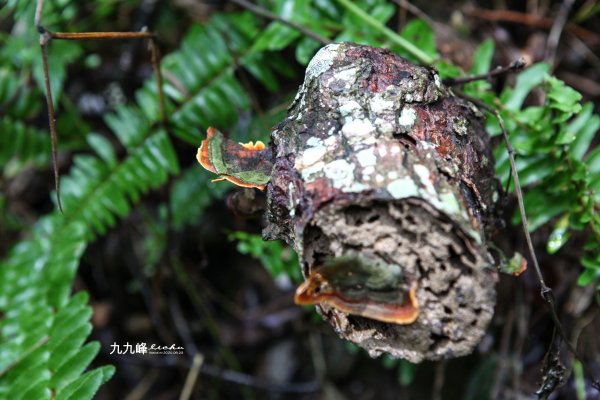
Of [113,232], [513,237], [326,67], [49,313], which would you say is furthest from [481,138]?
[113,232]

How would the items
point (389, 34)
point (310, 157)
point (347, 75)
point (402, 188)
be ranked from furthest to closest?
point (389, 34)
point (347, 75)
point (310, 157)
point (402, 188)

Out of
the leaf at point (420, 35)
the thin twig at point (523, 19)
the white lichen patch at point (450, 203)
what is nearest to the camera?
the white lichen patch at point (450, 203)

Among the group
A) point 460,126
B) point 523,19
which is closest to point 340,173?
point 460,126

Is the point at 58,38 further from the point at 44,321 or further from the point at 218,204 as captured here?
the point at 218,204

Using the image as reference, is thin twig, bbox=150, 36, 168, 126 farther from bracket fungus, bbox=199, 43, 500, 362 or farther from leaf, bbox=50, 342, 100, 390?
leaf, bbox=50, 342, 100, 390

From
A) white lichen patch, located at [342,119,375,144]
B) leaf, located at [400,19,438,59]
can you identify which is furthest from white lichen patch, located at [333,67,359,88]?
leaf, located at [400,19,438,59]

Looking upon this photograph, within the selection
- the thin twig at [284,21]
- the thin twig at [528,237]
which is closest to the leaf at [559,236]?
the thin twig at [528,237]

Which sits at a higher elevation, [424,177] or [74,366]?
[424,177]

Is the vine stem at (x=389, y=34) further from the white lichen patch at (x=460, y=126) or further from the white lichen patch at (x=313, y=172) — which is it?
the white lichen patch at (x=313, y=172)
